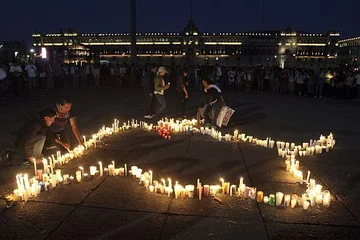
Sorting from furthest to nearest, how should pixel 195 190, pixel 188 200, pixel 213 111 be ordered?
pixel 213 111 → pixel 195 190 → pixel 188 200

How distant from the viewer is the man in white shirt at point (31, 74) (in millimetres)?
18594

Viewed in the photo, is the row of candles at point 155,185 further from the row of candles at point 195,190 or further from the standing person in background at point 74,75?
the standing person in background at point 74,75

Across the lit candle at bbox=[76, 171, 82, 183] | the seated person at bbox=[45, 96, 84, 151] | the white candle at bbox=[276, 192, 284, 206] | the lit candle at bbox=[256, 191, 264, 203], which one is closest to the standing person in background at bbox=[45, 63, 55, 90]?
the seated person at bbox=[45, 96, 84, 151]

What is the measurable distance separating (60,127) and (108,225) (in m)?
3.25

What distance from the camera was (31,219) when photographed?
4090 millimetres

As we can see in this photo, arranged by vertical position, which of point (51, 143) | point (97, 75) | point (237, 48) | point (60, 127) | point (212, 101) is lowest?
point (51, 143)

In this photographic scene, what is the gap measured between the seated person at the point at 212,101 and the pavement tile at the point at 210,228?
17.4 feet

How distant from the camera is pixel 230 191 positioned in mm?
4887

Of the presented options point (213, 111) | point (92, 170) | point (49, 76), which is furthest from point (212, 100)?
point (49, 76)

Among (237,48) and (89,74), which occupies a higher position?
(237,48)

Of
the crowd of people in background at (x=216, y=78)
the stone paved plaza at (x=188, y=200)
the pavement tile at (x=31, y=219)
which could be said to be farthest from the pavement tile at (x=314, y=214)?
the crowd of people in background at (x=216, y=78)

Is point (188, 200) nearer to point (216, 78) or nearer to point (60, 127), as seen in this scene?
point (60, 127)

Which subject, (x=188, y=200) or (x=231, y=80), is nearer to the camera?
(x=188, y=200)

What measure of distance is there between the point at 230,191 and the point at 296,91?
1695 cm
